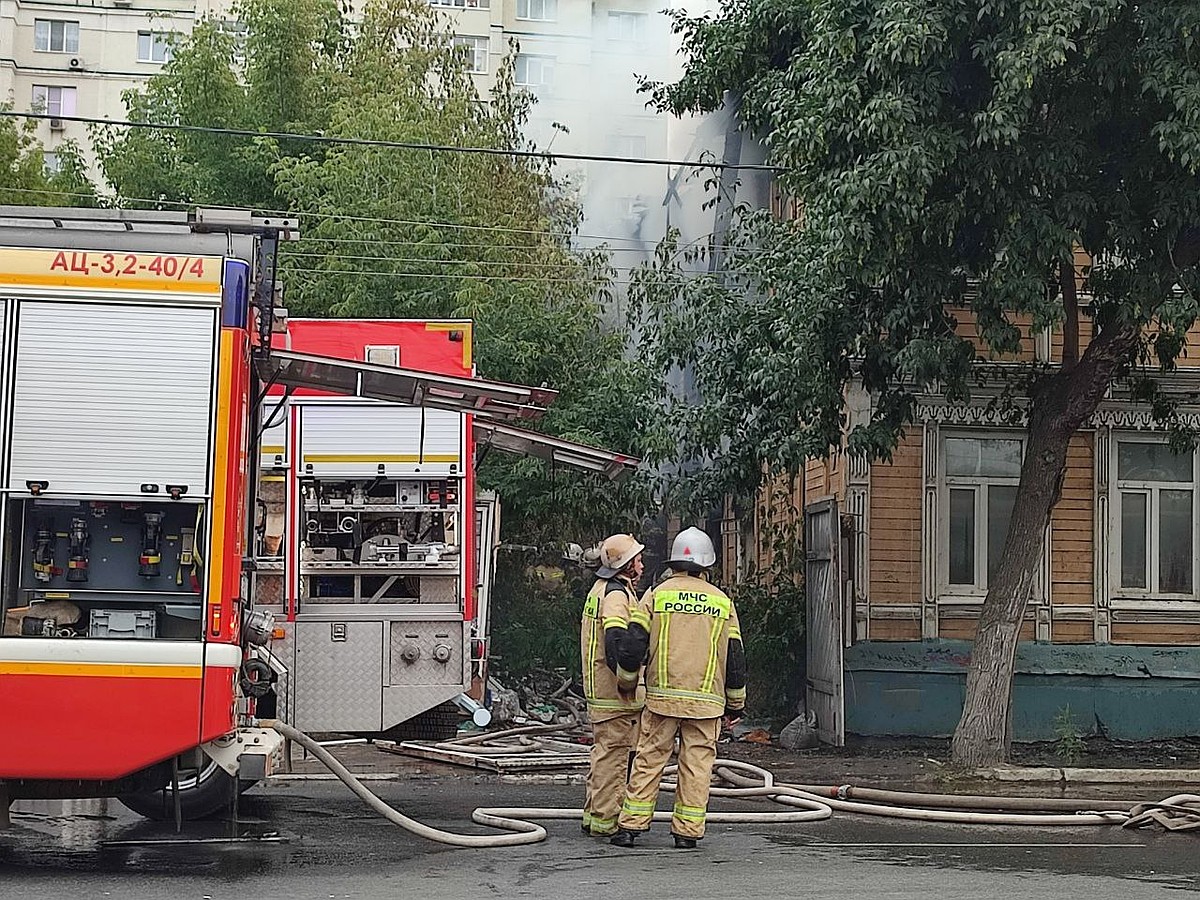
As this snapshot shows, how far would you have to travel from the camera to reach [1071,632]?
665 inches

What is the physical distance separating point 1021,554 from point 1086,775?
1.90 m

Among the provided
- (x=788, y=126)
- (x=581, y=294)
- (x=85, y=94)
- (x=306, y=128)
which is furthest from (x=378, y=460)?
(x=85, y=94)

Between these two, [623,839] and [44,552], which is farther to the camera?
[623,839]

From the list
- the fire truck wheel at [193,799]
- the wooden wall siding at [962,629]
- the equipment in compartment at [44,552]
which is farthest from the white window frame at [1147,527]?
the equipment in compartment at [44,552]

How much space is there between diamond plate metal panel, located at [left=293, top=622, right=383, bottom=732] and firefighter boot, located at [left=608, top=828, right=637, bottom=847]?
3.20 m

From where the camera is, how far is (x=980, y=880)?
8.07 meters

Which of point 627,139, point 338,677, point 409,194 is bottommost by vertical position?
point 338,677

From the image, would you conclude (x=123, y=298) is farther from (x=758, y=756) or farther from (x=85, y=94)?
(x=85, y=94)

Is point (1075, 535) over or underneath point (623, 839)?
over

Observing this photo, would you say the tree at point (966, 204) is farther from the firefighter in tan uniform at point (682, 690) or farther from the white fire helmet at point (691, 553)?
the firefighter in tan uniform at point (682, 690)

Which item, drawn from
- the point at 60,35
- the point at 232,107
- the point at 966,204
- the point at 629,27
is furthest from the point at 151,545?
the point at 60,35

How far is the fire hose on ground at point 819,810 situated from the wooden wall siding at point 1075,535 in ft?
16.5

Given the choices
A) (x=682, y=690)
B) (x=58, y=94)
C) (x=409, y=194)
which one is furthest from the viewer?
(x=58, y=94)

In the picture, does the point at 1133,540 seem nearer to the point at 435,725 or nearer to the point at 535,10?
the point at 435,725
